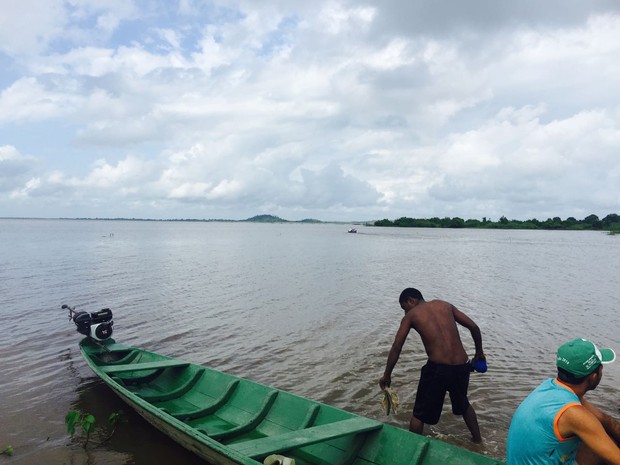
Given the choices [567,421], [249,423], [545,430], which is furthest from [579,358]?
[249,423]

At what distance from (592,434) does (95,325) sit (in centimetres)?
975

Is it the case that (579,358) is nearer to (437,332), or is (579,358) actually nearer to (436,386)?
(437,332)

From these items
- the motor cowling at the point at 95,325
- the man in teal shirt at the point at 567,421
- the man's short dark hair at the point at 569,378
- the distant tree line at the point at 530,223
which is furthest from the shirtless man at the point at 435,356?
the distant tree line at the point at 530,223

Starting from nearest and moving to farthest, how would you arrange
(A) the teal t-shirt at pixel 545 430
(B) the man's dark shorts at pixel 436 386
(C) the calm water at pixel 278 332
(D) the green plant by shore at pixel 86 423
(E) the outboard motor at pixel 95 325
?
(A) the teal t-shirt at pixel 545 430
(B) the man's dark shorts at pixel 436 386
(D) the green plant by shore at pixel 86 423
(C) the calm water at pixel 278 332
(E) the outboard motor at pixel 95 325

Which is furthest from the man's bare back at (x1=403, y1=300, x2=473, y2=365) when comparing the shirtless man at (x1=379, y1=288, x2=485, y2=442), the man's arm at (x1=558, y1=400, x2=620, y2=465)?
the man's arm at (x1=558, y1=400, x2=620, y2=465)

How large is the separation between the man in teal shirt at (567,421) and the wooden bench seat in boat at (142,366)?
6731mm

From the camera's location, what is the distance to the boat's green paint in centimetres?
527

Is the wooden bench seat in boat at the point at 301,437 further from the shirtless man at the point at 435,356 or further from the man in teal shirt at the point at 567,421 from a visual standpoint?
the man in teal shirt at the point at 567,421

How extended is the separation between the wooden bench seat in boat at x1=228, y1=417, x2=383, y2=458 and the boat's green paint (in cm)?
1

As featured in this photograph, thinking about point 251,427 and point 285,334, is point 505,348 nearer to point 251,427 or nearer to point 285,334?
point 285,334

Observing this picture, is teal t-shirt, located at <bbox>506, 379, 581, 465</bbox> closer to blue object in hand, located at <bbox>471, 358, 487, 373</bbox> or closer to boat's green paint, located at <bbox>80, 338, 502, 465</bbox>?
boat's green paint, located at <bbox>80, 338, 502, 465</bbox>

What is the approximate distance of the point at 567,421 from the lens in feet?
10.4

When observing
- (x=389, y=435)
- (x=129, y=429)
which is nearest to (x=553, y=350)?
(x=389, y=435)

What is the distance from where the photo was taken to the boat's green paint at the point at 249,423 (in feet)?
17.3
